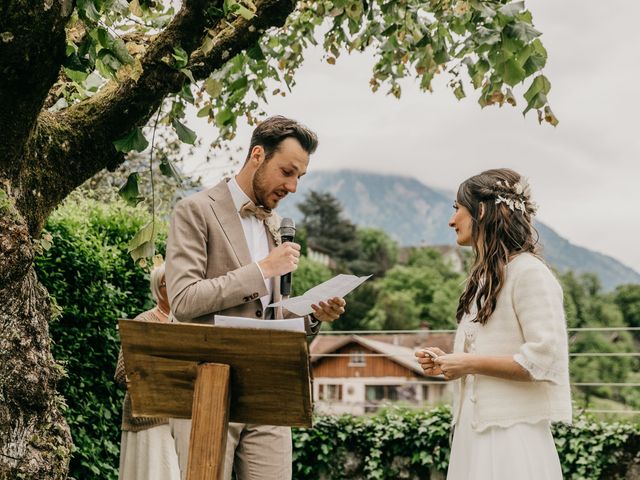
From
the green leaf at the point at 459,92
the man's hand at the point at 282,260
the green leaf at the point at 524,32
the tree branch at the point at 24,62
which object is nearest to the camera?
the tree branch at the point at 24,62

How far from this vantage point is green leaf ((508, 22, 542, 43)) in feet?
11.8

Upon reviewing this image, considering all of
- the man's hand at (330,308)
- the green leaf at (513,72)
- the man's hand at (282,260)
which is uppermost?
the green leaf at (513,72)

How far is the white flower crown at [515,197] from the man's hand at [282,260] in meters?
0.97

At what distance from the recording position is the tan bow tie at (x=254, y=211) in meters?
3.51

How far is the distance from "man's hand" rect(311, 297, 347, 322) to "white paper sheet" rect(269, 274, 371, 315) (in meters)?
0.11

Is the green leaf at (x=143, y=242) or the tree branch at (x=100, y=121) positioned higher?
the tree branch at (x=100, y=121)

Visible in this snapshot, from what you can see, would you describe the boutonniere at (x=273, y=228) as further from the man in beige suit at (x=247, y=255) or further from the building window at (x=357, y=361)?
the building window at (x=357, y=361)

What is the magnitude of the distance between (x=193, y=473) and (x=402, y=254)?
12019cm

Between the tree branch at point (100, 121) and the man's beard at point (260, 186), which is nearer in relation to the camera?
the man's beard at point (260, 186)

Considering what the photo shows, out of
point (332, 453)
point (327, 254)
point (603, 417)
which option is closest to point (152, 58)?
point (332, 453)

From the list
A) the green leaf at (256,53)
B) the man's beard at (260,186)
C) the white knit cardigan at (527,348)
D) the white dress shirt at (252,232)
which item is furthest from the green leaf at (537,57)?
the green leaf at (256,53)

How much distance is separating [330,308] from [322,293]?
0.82 ft

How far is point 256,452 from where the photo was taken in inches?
133

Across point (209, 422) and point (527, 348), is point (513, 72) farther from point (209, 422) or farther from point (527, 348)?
Answer: point (209, 422)
